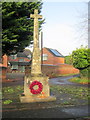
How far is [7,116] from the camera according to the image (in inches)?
235

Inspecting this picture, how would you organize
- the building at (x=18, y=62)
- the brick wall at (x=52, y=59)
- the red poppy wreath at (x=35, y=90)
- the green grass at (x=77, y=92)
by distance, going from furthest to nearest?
1. the building at (x=18, y=62)
2. the brick wall at (x=52, y=59)
3. the green grass at (x=77, y=92)
4. the red poppy wreath at (x=35, y=90)

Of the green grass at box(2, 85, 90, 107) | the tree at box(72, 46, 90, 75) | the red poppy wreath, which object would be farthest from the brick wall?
the red poppy wreath

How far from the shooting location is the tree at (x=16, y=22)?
17.0 m

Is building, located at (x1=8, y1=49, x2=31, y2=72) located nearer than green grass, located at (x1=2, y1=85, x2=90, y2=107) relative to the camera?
No

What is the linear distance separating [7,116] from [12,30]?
13497 mm

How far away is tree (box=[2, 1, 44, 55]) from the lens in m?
17.0

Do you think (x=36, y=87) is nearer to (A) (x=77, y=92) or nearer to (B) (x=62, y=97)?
(B) (x=62, y=97)

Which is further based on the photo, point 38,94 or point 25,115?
point 38,94

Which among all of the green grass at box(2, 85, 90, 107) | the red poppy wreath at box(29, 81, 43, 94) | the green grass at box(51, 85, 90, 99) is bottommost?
the green grass at box(51, 85, 90, 99)

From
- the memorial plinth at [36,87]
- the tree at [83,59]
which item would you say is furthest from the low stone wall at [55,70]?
the memorial plinth at [36,87]

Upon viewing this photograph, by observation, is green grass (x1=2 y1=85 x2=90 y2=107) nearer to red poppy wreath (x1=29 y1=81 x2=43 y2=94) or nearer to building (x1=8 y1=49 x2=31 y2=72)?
red poppy wreath (x1=29 y1=81 x2=43 y2=94)

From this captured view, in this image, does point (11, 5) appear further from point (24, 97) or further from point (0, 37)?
point (24, 97)

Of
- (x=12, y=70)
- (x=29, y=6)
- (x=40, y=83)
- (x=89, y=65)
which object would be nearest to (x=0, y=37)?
(x=29, y=6)

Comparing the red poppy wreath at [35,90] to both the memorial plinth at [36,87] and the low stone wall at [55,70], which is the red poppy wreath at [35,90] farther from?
the low stone wall at [55,70]
